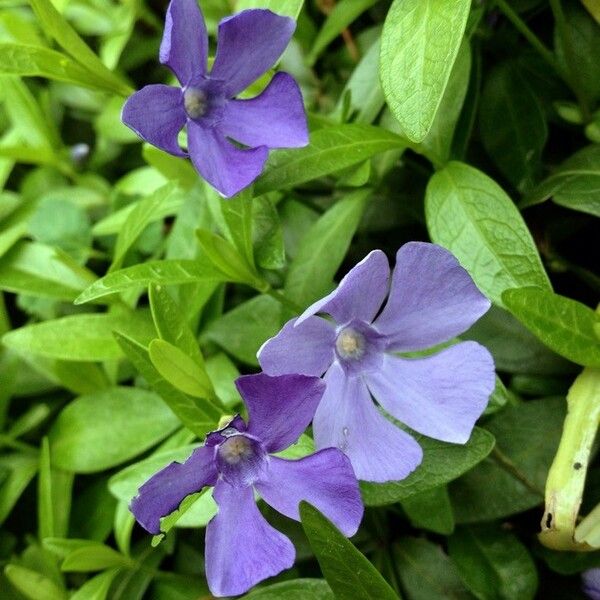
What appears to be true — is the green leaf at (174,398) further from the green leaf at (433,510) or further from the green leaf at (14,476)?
the green leaf at (14,476)

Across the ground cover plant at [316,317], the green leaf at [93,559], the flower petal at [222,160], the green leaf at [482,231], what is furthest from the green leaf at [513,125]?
the green leaf at [93,559]

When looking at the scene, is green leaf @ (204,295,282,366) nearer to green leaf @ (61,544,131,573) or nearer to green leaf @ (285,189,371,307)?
green leaf @ (285,189,371,307)

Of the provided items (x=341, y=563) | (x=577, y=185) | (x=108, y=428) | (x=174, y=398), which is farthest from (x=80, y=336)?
(x=577, y=185)

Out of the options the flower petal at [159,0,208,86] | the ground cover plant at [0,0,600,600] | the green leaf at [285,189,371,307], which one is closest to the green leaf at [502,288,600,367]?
the ground cover plant at [0,0,600,600]

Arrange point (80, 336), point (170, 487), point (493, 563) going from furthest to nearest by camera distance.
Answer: point (80, 336) < point (493, 563) < point (170, 487)

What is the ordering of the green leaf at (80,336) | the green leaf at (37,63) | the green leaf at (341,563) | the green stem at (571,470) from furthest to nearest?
1. the green leaf at (80,336)
2. the green leaf at (37,63)
3. the green stem at (571,470)
4. the green leaf at (341,563)

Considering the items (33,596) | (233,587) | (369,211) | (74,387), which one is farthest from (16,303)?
(233,587)

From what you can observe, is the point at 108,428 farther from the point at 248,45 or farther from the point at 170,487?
the point at 248,45
